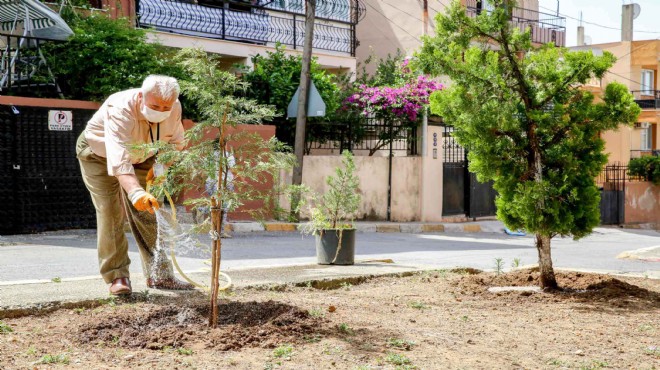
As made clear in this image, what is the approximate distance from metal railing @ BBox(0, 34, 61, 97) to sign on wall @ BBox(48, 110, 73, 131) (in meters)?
0.78

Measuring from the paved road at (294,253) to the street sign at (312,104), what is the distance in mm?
2734

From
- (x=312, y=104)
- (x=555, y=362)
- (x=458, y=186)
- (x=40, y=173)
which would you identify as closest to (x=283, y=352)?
(x=555, y=362)

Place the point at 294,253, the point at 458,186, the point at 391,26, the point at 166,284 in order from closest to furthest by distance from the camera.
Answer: the point at 166,284 < the point at 294,253 < the point at 458,186 < the point at 391,26

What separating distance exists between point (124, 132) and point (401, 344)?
8.02 feet

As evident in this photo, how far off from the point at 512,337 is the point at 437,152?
14.8m

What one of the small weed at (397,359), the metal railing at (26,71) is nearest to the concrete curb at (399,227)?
the metal railing at (26,71)

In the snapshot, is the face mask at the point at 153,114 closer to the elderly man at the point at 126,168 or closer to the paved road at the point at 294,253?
the elderly man at the point at 126,168

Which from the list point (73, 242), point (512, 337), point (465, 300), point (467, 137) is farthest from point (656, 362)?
point (73, 242)

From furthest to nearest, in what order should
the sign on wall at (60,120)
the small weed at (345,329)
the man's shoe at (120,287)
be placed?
1. the sign on wall at (60,120)
2. the man's shoe at (120,287)
3. the small weed at (345,329)

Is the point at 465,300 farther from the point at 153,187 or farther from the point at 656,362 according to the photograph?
the point at 153,187

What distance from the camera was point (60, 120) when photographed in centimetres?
1348

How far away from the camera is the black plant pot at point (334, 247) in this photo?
29.1ft

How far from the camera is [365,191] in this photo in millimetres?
18906

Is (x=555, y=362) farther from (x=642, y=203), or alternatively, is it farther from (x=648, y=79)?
(x=648, y=79)
